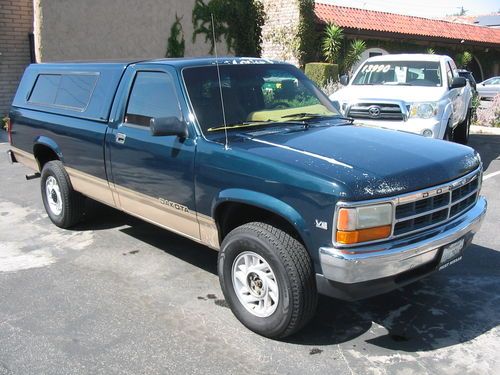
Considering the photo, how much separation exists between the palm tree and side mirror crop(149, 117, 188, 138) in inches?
665

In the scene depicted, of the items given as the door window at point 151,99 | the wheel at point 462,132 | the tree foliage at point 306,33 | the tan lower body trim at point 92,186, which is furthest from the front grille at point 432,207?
the tree foliage at point 306,33

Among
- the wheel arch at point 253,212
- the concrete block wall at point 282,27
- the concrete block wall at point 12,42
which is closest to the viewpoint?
the wheel arch at point 253,212

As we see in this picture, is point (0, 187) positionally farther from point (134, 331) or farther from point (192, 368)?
point (192, 368)

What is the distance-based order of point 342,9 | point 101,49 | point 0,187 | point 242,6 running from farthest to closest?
point 342,9, point 242,6, point 101,49, point 0,187

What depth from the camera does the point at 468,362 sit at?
3.35m

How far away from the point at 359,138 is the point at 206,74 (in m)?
1.40

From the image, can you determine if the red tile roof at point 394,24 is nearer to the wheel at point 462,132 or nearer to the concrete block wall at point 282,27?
the concrete block wall at point 282,27

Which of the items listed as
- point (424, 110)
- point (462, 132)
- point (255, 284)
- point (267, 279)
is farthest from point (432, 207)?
point (462, 132)

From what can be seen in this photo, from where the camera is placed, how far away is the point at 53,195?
6.22 m

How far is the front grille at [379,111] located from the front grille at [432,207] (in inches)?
181

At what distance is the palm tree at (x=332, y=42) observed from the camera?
19.7 meters

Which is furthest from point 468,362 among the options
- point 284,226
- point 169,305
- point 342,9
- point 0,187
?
point 342,9

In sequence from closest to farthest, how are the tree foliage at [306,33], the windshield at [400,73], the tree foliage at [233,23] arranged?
the windshield at [400,73], the tree foliage at [233,23], the tree foliage at [306,33]

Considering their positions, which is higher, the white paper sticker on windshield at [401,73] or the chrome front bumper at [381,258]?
the white paper sticker on windshield at [401,73]
